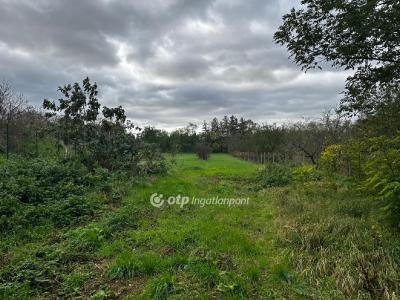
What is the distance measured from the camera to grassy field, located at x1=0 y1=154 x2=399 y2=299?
3.57 meters

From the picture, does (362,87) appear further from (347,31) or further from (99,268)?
(99,268)

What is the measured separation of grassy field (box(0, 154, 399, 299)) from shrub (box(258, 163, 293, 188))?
16.7ft

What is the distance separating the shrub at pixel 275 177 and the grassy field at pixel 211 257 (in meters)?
5.10

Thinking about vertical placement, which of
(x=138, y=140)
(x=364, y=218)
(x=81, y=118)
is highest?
(x=81, y=118)

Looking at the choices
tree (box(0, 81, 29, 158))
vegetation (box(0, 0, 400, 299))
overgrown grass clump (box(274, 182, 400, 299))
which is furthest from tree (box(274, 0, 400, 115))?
tree (box(0, 81, 29, 158))

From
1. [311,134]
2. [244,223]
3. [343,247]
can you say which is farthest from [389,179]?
[311,134]

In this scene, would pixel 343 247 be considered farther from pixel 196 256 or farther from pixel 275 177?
pixel 275 177

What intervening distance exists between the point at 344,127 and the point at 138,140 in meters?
12.5

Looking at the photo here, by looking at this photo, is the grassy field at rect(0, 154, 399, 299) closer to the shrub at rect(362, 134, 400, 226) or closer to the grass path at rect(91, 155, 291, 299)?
the grass path at rect(91, 155, 291, 299)

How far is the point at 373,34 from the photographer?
20.5 feet

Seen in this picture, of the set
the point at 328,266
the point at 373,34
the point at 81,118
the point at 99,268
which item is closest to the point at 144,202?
the point at 99,268

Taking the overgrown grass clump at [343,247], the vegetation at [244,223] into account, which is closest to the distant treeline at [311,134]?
the vegetation at [244,223]

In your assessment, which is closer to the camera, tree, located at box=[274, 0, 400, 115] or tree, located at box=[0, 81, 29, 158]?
tree, located at box=[274, 0, 400, 115]

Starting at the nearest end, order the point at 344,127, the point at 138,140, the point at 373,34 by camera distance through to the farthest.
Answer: the point at 373,34 < the point at 138,140 < the point at 344,127
